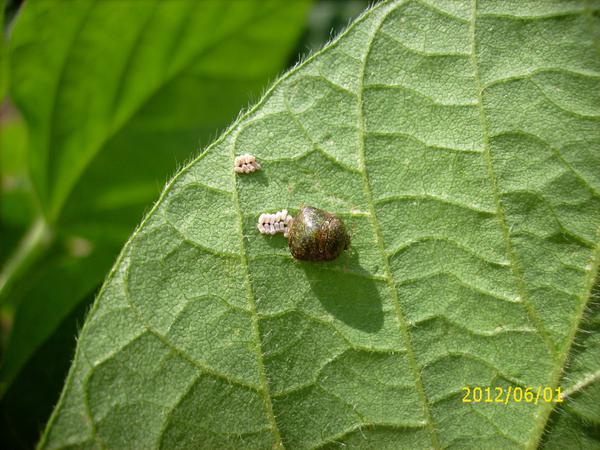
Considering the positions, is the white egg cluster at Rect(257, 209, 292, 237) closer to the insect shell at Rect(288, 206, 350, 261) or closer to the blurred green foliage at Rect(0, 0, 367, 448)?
the insect shell at Rect(288, 206, 350, 261)

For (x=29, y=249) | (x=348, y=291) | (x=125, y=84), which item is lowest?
(x=348, y=291)

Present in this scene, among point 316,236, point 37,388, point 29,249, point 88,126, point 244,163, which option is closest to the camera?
point 316,236

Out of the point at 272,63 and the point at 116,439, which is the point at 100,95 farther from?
the point at 116,439

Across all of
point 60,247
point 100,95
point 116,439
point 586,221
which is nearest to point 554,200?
point 586,221
